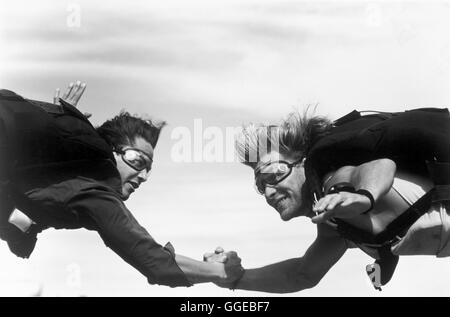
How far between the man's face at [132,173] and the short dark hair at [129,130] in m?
0.05

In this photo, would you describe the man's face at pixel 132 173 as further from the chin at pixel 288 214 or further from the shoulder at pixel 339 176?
the shoulder at pixel 339 176

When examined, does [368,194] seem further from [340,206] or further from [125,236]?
[125,236]

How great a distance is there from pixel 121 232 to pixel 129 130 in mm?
916

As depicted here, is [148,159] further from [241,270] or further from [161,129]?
[241,270]

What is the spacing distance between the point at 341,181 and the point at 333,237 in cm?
96

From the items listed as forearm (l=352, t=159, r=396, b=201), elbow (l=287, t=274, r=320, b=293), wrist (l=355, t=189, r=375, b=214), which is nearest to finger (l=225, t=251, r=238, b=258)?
elbow (l=287, t=274, r=320, b=293)

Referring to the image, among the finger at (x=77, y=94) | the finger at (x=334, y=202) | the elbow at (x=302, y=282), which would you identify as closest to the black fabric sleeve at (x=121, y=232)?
the finger at (x=77, y=94)

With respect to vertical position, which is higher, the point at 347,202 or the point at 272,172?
the point at 272,172

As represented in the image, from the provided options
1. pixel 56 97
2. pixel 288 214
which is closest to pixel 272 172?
pixel 288 214

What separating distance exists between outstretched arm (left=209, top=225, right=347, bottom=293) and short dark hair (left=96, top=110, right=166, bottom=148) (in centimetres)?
139

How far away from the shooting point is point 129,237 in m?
6.39

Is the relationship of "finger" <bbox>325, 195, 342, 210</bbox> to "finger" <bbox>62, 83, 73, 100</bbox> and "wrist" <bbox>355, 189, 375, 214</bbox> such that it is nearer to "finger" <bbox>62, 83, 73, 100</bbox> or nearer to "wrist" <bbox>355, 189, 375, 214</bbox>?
"wrist" <bbox>355, 189, 375, 214</bbox>

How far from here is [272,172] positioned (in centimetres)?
671

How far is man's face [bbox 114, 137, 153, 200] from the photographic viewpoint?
6793 millimetres
